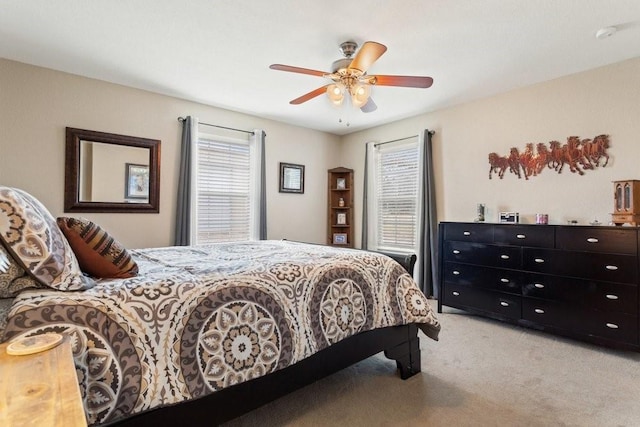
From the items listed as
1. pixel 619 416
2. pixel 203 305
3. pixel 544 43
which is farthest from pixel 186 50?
pixel 619 416

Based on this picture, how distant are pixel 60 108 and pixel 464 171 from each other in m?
4.37

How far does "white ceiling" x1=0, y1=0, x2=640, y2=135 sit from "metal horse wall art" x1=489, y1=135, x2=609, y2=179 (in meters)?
0.68

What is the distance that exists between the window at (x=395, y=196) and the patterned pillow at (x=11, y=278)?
13.0 feet

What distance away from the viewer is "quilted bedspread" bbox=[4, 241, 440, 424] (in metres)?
1.15

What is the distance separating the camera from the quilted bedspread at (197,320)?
1.15 m

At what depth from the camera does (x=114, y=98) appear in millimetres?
3363

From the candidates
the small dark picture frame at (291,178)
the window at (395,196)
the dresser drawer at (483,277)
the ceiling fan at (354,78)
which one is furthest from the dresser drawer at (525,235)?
the small dark picture frame at (291,178)

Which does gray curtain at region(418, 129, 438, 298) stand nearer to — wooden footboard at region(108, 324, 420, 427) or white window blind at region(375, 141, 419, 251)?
white window blind at region(375, 141, 419, 251)

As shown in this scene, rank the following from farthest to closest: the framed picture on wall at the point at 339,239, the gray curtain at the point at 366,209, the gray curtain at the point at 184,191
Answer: the framed picture on wall at the point at 339,239 → the gray curtain at the point at 366,209 → the gray curtain at the point at 184,191

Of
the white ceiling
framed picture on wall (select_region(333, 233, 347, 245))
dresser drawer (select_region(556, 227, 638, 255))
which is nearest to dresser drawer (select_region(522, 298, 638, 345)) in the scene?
dresser drawer (select_region(556, 227, 638, 255))

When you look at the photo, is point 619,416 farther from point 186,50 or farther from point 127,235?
point 127,235

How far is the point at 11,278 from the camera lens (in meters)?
1.21

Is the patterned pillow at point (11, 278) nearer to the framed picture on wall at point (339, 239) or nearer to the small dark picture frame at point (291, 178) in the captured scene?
the small dark picture frame at point (291, 178)

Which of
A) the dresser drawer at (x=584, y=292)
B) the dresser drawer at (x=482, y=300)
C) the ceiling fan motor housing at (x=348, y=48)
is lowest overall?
the dresser drawer at (x=482, y=300)
